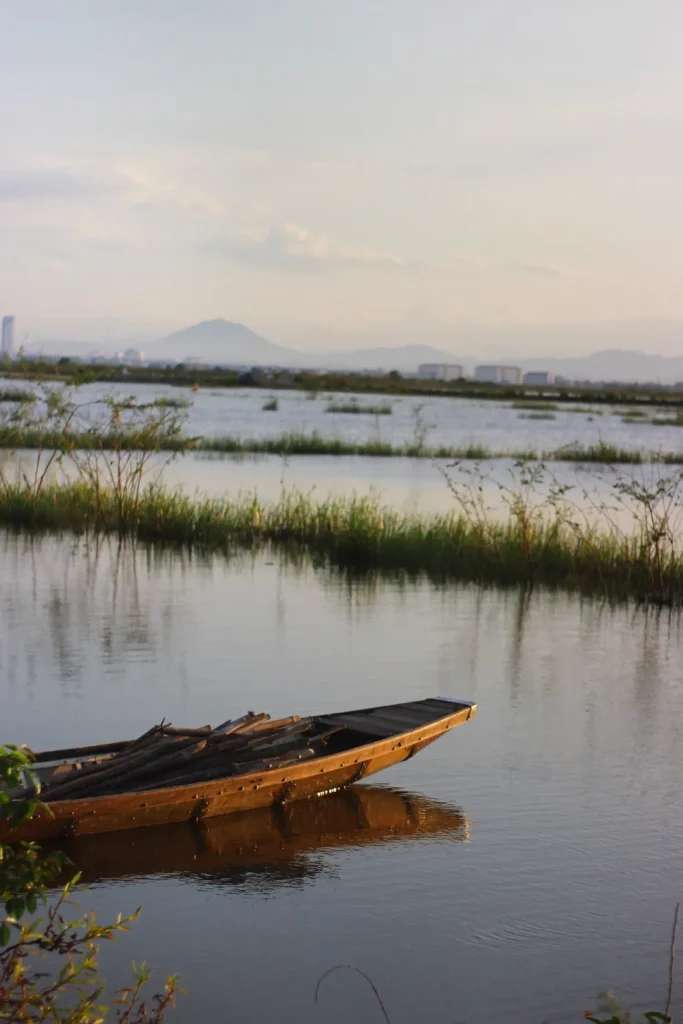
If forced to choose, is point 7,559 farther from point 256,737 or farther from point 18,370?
point 256,737

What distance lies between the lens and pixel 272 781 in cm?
755

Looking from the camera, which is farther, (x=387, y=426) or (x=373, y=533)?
(x=387, y=426)

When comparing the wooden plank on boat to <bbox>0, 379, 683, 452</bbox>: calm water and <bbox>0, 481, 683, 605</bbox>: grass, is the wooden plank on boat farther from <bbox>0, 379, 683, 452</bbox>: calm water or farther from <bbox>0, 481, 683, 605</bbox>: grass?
<bbox>0, 379, 683, 452</bbox>: calm water

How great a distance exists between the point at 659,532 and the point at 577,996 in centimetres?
977

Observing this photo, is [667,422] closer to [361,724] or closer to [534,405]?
[534,405]

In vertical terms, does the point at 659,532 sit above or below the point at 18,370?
→ below

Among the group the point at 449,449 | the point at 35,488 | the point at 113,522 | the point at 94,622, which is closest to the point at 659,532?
the point at 94,622

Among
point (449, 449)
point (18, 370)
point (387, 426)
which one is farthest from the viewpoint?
point (387, 426)

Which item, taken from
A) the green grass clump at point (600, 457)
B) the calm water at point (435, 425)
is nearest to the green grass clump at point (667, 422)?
the calm water at point (435, 425)

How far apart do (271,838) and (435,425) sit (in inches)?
1664

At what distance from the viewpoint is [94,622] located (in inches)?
535

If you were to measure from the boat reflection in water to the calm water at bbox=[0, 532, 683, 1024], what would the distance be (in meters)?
0.02

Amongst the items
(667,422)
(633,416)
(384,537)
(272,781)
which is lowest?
(272,781)

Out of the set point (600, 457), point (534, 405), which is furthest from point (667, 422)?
point (600, 457)
